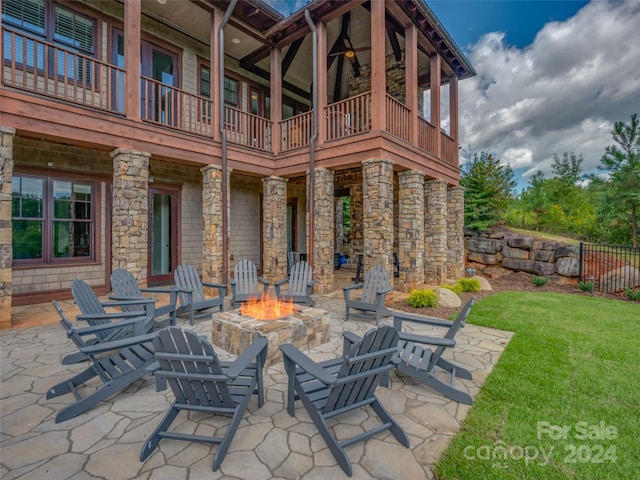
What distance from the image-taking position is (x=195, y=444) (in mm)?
2100

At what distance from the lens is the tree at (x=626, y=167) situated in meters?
9.18

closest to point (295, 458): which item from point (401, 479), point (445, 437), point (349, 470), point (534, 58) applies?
point (349, 470)

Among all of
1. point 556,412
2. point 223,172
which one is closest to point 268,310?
point 556,412

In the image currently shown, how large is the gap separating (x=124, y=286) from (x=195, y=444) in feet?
10.5

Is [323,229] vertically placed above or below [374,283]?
above

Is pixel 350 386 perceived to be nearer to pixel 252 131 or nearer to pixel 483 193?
pixel 252 131

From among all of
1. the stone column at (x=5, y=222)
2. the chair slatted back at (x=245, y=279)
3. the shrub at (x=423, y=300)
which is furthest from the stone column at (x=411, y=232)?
the stone column at (x=5, y=222)

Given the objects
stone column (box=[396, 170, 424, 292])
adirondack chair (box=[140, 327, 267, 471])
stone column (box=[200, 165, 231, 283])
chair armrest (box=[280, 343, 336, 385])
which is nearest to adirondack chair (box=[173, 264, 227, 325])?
stone column (box=[200, 165, 231, 283])

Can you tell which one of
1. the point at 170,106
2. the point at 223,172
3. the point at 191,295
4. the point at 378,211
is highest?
the point at 170,106

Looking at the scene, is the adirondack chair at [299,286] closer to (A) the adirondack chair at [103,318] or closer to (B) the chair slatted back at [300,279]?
(B) the chair slatted back at [300,279]

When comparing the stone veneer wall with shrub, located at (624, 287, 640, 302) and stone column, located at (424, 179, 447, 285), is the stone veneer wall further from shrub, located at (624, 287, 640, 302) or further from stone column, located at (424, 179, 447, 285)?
shrub, located at (624, 287, 640, 302)

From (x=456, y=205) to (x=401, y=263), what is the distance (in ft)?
13.0

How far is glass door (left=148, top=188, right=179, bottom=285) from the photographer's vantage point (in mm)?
7894

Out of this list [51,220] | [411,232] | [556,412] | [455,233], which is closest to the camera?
[556,412]
